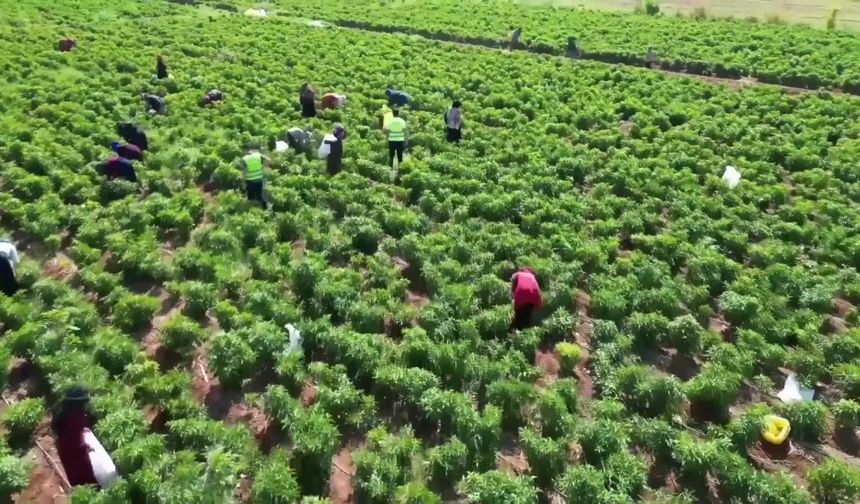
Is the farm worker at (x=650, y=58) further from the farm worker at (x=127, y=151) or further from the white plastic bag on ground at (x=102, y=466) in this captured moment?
the white plastic bag on ground at (x=102, y=466)

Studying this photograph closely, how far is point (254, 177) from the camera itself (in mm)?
14000

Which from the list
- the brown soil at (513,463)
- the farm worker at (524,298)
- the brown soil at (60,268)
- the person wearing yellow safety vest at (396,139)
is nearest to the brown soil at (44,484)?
the brown soil at (60,268)

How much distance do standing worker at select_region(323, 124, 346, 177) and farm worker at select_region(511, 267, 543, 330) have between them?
22.8ft

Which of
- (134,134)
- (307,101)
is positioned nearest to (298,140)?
(307,101)

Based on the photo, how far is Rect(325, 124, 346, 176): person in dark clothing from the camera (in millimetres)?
15891

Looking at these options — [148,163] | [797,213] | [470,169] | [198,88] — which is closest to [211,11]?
[198,88]

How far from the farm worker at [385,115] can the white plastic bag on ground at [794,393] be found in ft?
37.6

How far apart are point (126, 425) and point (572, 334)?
270 inches

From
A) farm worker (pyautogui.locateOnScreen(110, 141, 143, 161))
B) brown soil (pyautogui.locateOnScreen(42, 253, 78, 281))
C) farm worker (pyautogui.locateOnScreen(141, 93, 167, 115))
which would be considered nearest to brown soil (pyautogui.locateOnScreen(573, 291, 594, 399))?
brown soil (pyautogui.locateOnScreen(42, 253, 78, 281))

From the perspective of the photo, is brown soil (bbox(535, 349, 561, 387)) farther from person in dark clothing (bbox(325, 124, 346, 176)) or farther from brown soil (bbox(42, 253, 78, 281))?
brown soil (bbox(42, 253, 78, 281))

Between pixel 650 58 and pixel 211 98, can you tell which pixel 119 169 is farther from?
pixel 650 58

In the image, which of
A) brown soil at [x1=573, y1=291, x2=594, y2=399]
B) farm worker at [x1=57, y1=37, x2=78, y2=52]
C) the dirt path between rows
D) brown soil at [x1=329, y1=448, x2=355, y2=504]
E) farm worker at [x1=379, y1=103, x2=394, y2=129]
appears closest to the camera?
brown soil at [x1=329, y1=448, x2=355, y2=504]

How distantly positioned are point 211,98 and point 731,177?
50.4 ft

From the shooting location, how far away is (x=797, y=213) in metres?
14.5
